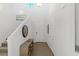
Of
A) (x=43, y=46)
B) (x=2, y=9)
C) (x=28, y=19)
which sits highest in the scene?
(x=2, y=9)

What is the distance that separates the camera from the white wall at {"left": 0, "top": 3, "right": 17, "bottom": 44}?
5.51 metres

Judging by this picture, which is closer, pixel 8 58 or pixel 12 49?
pixel 8 58

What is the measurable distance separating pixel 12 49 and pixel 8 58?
274 centimetres

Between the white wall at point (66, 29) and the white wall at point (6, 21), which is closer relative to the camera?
the white wall at point (66, 29)

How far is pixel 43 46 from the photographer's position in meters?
6.12

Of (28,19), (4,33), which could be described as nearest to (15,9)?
(28,19)

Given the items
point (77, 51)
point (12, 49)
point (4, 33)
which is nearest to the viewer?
point (77, 51)

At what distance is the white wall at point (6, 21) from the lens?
18.1 feet

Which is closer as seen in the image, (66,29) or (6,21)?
(66,29)

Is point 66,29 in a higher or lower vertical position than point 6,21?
lower

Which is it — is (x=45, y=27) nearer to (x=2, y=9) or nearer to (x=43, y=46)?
(x=43, y=46)

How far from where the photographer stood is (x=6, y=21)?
20.2 feet

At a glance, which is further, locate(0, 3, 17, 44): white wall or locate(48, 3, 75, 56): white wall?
locate(0, 3, 17, 44): white wall

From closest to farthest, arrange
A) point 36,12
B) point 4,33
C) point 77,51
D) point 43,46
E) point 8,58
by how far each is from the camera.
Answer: point 8,58, point 77,51, point 4,33, point 43,46, point 36,12
